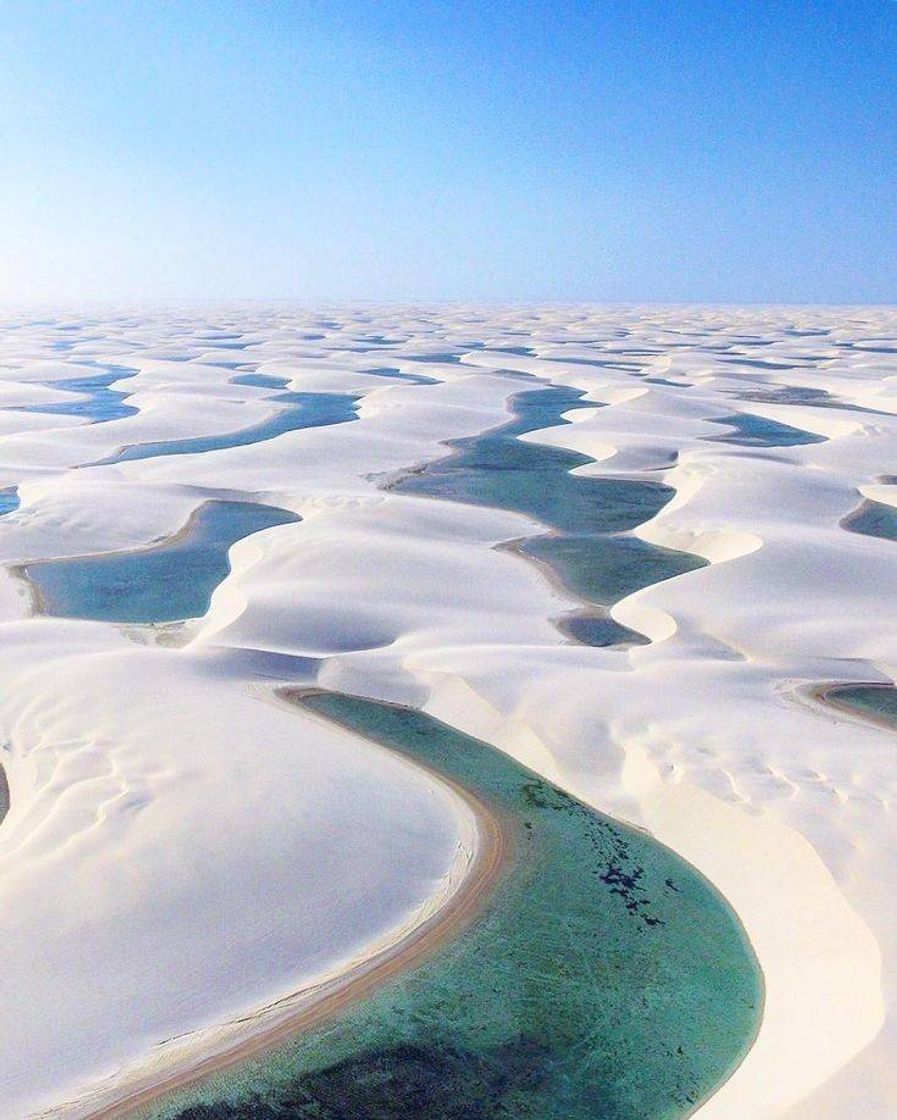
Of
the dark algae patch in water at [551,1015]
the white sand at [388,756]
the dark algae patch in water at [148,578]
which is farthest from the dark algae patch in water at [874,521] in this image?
the dark algae patch in water at [551,1015]

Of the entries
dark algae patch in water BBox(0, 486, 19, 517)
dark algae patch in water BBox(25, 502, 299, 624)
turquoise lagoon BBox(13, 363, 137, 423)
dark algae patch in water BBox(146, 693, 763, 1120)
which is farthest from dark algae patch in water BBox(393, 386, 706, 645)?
turquoise lagoon BBox(13, 363, 137, 423)

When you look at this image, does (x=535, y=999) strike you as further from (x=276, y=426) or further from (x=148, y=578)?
(x=276, y=426)

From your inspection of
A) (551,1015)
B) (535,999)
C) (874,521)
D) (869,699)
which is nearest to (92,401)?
(874,521)

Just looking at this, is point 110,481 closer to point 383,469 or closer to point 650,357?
point 383,469

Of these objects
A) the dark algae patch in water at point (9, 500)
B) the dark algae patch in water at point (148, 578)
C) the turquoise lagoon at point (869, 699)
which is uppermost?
the turquoise lagoon at point (869, 699)

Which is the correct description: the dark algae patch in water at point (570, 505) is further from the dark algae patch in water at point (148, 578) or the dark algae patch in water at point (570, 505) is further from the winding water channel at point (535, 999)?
the dark algae patch in water at point (148, 578)
